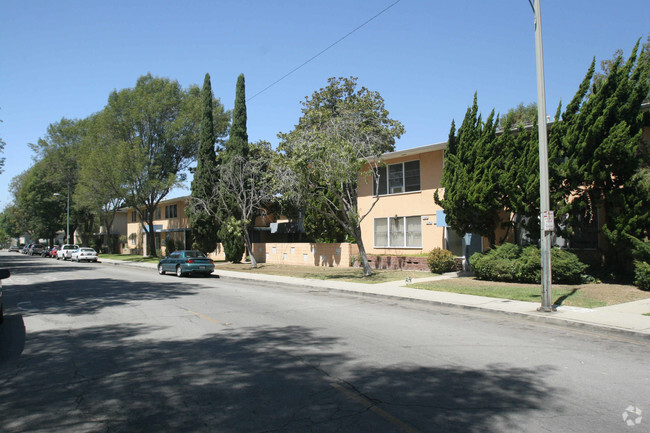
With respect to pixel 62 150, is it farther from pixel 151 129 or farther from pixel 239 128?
pixel 239 128

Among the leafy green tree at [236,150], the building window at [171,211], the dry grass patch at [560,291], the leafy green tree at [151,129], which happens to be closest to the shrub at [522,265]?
the dry grass patch at [560,291]

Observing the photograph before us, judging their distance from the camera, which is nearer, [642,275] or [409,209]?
[642,275]

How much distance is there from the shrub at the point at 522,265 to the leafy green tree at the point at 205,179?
21277 mm

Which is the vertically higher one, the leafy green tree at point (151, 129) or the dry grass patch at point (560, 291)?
the leafy green tree at point (151, 129)

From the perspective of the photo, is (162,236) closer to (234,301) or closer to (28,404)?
(234,301)

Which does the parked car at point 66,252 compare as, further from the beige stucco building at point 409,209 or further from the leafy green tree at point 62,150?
the beige stucco building at point 409,209

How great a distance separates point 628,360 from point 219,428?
20.6 ft

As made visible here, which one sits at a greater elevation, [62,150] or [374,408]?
[62,150]

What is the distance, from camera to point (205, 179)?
34.2 metres

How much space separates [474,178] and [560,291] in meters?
5.42

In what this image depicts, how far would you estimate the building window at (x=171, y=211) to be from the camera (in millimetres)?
46781

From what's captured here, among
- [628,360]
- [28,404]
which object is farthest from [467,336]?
[28,404]

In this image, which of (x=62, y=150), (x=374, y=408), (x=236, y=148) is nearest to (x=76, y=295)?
(x=374, y=408)

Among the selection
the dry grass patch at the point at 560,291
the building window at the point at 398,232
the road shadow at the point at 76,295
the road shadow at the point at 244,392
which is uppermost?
the building window at the point at 398,232
